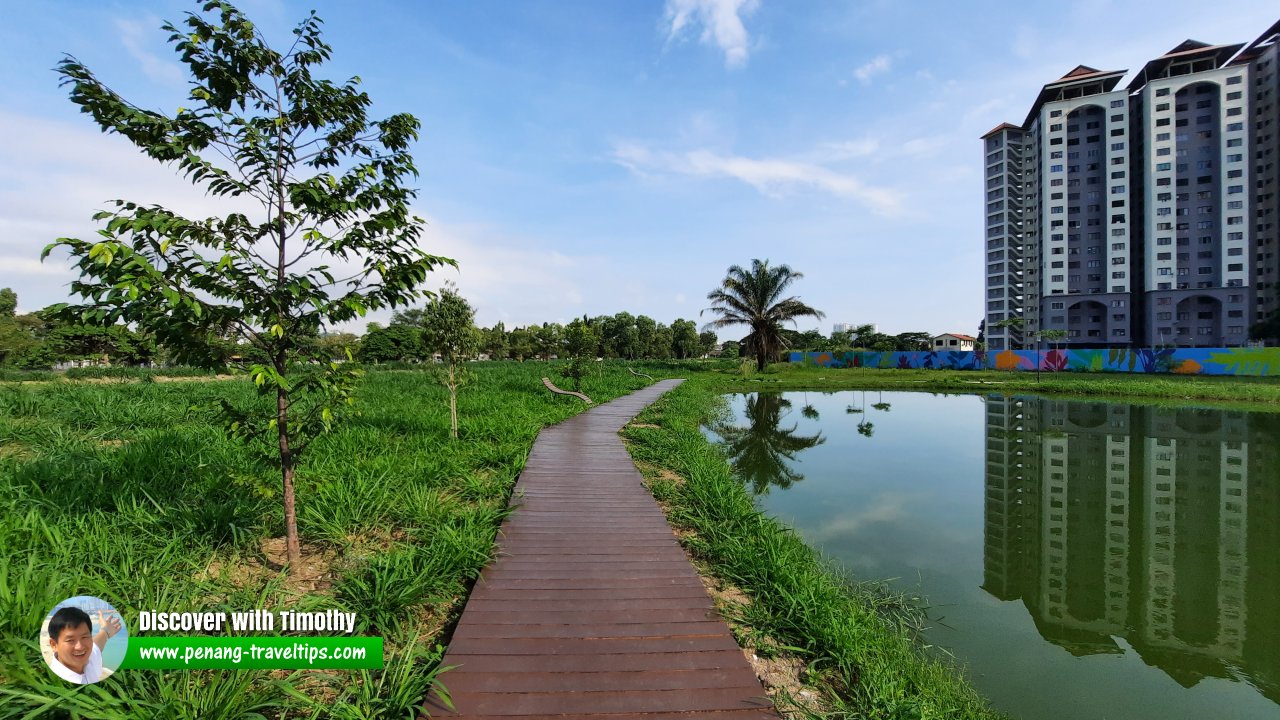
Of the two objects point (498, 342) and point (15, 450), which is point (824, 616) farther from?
point (498, 342)

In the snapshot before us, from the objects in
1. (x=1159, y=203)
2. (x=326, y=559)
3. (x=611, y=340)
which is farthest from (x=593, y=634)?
(x=1159, y=203)

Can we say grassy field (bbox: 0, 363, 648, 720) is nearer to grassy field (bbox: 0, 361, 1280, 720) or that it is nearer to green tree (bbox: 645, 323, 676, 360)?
grassy field (bbox: 0, 361, 1280, 720)

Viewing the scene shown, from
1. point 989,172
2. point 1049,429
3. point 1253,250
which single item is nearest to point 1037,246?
point 989,172

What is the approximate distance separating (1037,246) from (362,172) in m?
82.2

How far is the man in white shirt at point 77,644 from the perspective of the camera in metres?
2.30

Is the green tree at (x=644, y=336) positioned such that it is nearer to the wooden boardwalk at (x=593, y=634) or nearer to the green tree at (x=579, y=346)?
the green tree at (x=579, y=346)

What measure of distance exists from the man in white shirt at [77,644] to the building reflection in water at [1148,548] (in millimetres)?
Result: 6480

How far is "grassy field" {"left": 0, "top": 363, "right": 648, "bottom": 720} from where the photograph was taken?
235 centimetres

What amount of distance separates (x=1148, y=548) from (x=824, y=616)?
536 cm

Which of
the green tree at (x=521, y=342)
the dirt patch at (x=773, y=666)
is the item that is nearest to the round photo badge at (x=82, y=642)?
the dirt patch at (x=773, y=666)

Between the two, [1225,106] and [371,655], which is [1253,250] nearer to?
[1225,106]

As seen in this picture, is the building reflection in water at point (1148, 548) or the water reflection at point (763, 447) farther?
the water reflection at point (763, 447)

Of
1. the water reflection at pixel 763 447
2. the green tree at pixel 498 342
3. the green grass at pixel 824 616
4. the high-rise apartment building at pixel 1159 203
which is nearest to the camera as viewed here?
the green grass at pixel 824 616

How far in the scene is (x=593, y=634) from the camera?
3031 millimetres
